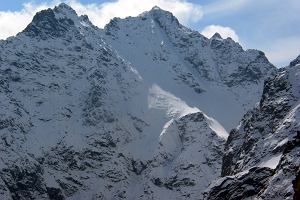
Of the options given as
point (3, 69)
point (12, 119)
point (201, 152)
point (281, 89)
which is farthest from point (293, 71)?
point (3, 69)

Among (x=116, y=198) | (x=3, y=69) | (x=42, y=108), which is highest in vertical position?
(x=3, y=69)

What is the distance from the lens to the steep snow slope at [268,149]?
3912 cm

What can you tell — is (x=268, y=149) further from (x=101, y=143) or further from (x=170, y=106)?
(x=170, y=106)

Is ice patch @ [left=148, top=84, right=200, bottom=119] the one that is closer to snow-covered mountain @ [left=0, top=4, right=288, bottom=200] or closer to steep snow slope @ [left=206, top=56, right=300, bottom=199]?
snow-covered mountain @ [left=0, top=4, right=288, bottom=200]

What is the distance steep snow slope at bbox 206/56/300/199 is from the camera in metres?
39.1

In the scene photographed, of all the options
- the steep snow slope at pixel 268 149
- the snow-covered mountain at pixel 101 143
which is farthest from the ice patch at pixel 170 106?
the steep snow slope at pixel 268 149

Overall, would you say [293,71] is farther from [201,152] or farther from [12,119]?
[12,119]

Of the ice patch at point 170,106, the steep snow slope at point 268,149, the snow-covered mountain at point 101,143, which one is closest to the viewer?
the steep snow slope at point 268,149

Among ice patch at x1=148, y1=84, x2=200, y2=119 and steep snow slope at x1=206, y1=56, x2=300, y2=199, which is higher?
ice patch at x1=148, y1=84, x2=200, y2=119

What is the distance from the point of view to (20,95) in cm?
19225

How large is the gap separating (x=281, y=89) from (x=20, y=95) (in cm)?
9391

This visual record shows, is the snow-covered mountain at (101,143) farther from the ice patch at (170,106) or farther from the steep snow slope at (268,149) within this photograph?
the steep snow slope at (268,149)

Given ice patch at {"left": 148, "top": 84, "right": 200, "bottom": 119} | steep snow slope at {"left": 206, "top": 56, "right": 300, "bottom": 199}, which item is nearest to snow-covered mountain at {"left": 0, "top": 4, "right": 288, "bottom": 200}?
ice patch at {"left": 148, "top": 84, "right": 200, "bottom": 119}

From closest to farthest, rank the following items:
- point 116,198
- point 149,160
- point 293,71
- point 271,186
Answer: point 271,186 < point 293,71 < point 116,198 < point 149,160
